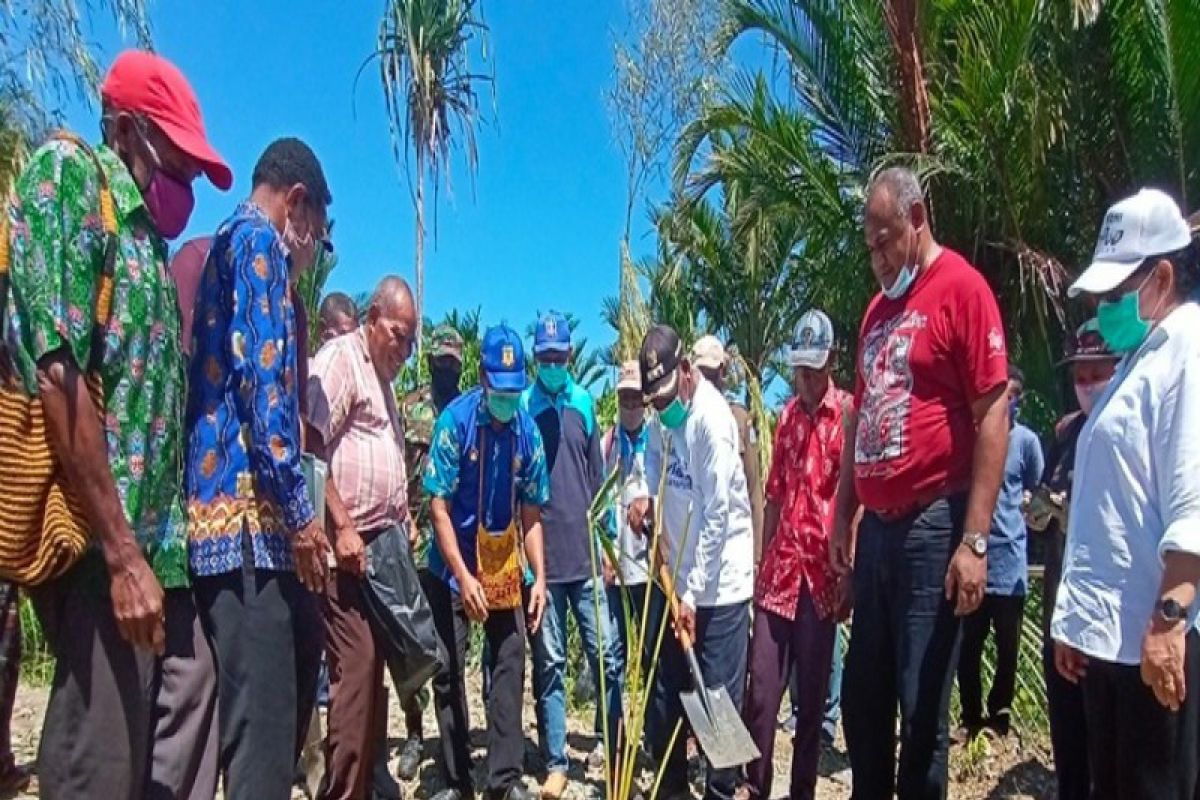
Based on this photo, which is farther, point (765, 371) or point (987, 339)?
point (765, 371)

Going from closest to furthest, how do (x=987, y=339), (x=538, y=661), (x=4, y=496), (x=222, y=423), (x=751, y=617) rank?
1. (x=4, y=496)
2. (x=222, y=423)
3. (x=987, y=339)
4. (x=751, y=617)
5. (x=538, y=661)

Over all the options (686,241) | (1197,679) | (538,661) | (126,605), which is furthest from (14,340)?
(686,241)

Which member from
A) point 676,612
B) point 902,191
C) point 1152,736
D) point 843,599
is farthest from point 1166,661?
point 676,612

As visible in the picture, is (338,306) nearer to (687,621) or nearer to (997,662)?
(687,621)

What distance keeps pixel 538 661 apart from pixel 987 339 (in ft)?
9.30

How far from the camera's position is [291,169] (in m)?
2.81

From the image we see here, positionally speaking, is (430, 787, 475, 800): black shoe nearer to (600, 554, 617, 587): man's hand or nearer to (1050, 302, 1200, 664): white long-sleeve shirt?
(600, 554, 617, 587): man's hand

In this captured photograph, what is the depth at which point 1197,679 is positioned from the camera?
7.70 feet

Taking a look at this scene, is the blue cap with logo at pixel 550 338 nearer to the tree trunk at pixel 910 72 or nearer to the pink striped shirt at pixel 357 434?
the pink striped shirt at pixel 357 434

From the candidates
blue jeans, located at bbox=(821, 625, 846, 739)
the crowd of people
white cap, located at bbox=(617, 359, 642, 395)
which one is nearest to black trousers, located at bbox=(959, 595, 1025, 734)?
blue jeans, located at bbox=(821, 625, 846, 739)

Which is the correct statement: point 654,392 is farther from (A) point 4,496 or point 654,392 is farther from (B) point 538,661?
(A) point 4,496

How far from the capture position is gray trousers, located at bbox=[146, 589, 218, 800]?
2305 mm

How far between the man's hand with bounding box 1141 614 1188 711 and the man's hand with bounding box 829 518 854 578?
1.38 meters

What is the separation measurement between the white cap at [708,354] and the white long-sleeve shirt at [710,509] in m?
0.91
